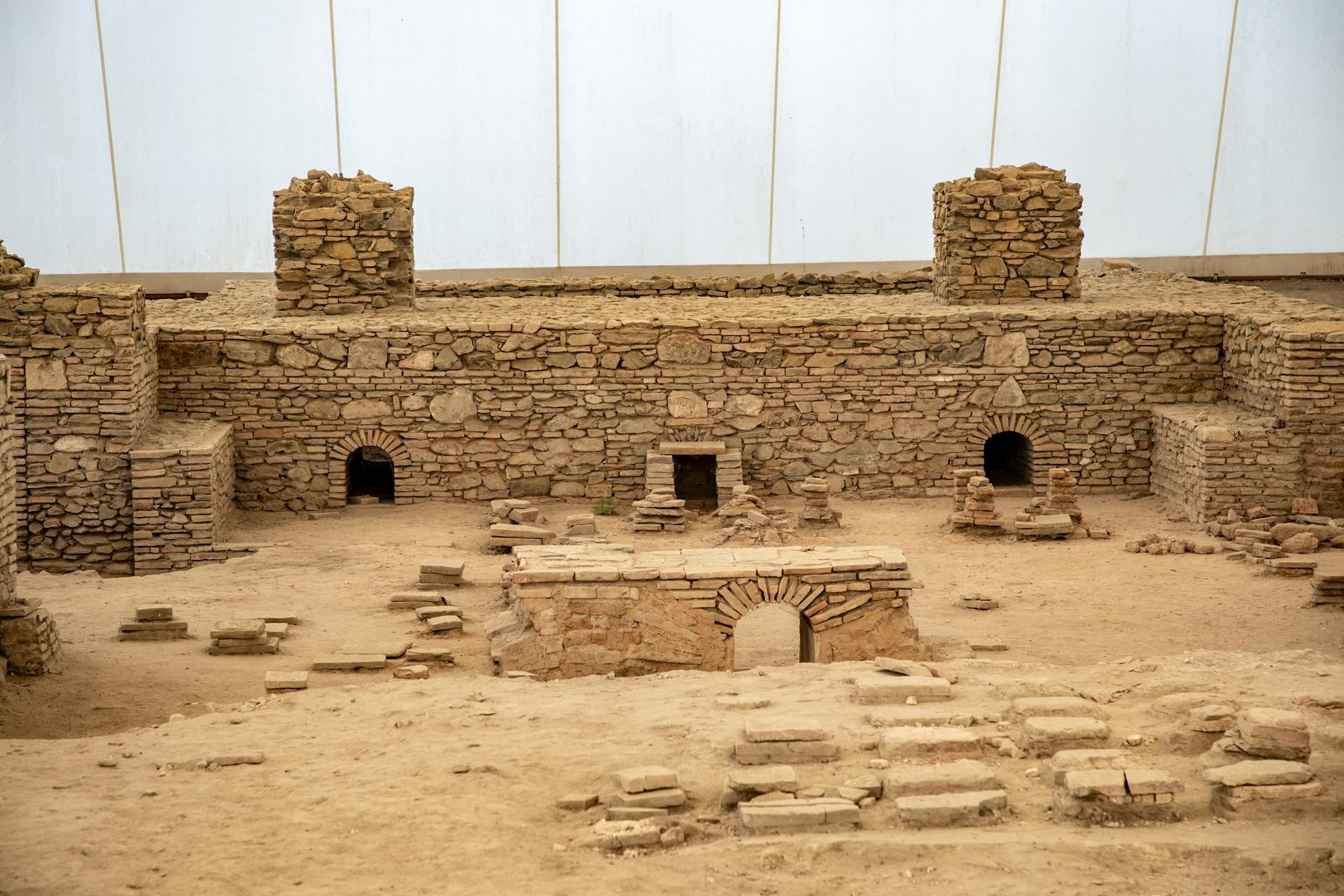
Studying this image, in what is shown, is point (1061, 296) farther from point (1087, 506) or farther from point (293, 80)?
point (293, 80)

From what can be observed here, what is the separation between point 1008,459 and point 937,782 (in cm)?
1068

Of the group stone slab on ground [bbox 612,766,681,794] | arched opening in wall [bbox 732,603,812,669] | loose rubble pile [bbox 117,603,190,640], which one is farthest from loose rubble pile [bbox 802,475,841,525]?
stone slab on ground [bbox 612,766,681,794]

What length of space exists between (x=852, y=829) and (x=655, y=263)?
14.2 m

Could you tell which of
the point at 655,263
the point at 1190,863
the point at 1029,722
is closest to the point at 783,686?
the point at 1029,722

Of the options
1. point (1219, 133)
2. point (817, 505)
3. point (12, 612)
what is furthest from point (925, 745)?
point (1219, 133)

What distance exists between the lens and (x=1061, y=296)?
16.1 metres

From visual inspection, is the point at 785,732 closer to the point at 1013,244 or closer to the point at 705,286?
the point at 1013,244

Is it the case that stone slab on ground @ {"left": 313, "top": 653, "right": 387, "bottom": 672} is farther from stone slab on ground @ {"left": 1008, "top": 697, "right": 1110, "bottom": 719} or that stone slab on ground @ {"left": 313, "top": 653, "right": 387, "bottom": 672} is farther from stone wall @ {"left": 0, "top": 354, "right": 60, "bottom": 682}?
stone slab on ground @ {"left": 1008, "top": 697, "right": 1110, "bottom": 719}

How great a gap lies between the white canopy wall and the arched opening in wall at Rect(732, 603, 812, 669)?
28.5 feet

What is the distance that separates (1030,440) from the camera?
15.1m

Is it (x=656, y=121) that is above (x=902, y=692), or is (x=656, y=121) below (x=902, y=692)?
above

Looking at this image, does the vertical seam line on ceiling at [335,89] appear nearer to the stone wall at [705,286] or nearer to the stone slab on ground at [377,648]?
the stone wall at [705,286]

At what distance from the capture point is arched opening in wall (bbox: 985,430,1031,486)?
51.0 feet

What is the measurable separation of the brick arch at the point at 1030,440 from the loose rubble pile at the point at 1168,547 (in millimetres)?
2192
